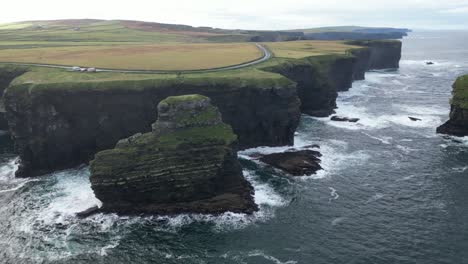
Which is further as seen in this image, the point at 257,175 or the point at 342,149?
the point at 342,149

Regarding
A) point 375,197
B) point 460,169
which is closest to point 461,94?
point 460,169

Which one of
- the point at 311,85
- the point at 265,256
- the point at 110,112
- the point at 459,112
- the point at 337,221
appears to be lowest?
the point at 265,256

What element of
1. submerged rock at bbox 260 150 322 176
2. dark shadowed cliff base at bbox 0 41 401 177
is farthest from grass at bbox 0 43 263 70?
submerged rock at bbox 260 150 322 176

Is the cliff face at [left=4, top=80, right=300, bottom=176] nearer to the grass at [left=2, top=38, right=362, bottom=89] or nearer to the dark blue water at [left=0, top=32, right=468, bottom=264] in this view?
the grass at [left=2, top=38, right=362, bottom=89]

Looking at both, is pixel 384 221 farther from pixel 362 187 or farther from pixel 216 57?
pixel 216 57

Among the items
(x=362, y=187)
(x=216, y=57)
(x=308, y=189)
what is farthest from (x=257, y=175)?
(x=216, y=57)

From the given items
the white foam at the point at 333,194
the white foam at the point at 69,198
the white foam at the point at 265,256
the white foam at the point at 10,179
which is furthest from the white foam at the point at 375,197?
the white foam at the point at 10,179

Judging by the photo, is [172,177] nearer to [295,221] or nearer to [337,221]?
[295,221]
